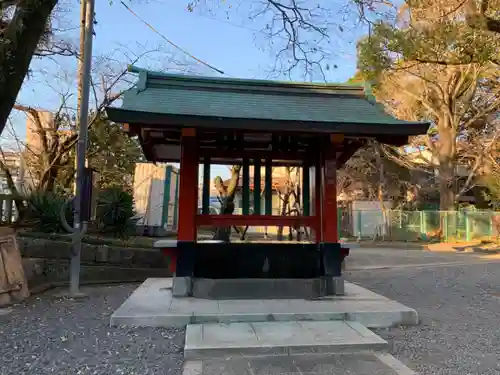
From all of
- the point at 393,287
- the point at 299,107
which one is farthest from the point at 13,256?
the point at 393,287

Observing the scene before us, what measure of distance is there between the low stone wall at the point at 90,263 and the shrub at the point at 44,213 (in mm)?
1033

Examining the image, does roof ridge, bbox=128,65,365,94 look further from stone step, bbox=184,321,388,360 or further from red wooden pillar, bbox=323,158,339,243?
stone step, bbox=184,321,388,360

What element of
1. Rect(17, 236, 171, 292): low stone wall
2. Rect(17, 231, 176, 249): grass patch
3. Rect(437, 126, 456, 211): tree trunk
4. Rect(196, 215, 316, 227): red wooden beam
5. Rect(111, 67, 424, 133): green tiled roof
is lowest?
Rect(17, 236, 171, 292): low stone wall

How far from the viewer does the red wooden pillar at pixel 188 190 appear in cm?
693

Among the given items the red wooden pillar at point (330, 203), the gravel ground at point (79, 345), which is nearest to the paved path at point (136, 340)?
the gravel ground at point (79, 345)

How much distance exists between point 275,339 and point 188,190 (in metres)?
3.01

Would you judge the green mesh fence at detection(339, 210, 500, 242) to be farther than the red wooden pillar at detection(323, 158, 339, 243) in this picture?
Yes

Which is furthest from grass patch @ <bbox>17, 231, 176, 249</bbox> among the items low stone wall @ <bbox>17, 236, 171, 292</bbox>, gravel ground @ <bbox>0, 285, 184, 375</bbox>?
gravel ground @ <bbox>0, 285, 184, 375</bbox>

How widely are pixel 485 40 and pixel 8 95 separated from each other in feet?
25.1

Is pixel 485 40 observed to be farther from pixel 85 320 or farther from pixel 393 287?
pixel 85 320

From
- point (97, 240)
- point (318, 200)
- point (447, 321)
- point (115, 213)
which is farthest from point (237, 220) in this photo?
point (115, 213)

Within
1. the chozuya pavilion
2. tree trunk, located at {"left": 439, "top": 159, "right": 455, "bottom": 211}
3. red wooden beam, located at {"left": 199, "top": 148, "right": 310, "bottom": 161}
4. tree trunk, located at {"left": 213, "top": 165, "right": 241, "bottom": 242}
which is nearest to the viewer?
the chozuya pavilion

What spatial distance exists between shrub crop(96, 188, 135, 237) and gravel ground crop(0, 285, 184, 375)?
15.9ft

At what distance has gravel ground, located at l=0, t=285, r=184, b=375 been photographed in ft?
13.8
